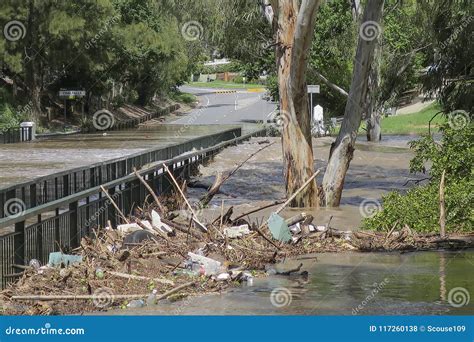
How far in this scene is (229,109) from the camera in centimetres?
9831

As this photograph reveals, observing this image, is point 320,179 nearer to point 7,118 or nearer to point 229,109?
point 7,118

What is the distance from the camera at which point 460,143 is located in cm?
1812

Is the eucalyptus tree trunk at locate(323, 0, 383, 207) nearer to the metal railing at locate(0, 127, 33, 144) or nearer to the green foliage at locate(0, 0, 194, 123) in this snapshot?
the green foliage at locate(0, 0, 194, 123)

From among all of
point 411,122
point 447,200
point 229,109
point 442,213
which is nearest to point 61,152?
point 411,122

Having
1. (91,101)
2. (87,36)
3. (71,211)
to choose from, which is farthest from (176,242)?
(91,101)

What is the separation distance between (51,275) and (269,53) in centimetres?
4690

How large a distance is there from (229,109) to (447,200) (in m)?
82.2

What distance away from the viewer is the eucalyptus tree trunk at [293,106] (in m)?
21.4

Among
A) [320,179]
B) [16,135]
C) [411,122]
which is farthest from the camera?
[411,122]

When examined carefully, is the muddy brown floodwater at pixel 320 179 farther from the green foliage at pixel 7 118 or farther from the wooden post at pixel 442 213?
the green foliage at pixel 7 118

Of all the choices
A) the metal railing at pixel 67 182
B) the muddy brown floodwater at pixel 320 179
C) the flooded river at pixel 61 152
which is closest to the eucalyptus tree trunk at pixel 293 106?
the muddy brown floodwater at pixel 320 179

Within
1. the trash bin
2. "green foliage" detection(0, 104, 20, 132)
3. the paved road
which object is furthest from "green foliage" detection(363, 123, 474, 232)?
the paved road

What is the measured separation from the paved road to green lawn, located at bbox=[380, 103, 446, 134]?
13100 millimetres

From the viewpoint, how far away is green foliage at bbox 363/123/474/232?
16328 millimetres
